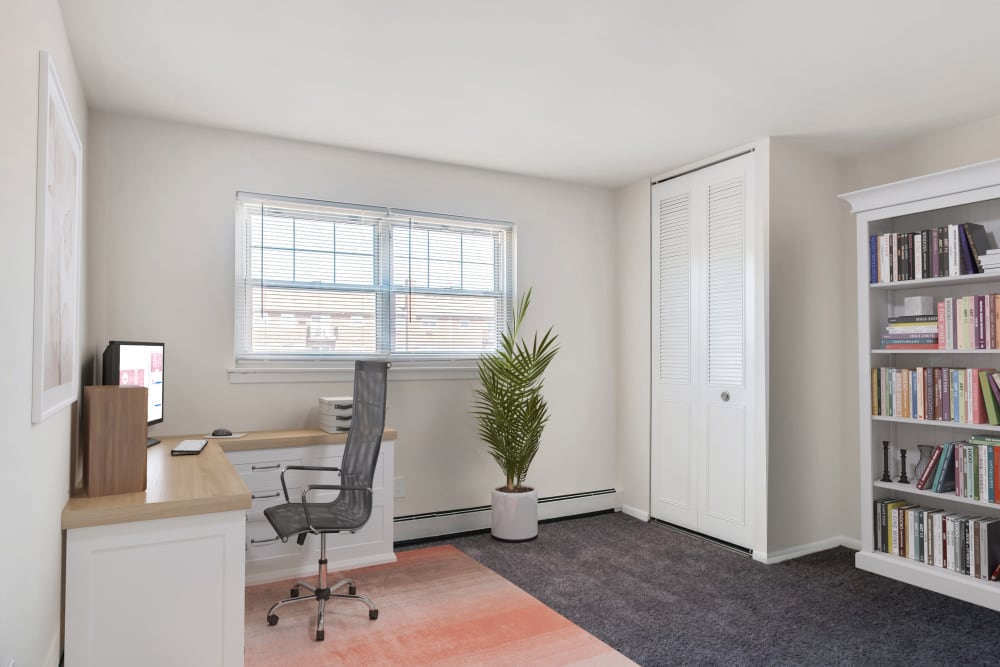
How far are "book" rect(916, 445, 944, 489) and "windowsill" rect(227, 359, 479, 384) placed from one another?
280cm

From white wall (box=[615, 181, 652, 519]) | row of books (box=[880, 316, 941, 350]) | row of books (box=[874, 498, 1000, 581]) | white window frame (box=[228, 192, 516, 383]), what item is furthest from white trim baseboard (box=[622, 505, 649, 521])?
row of books (box=[880, 316, 941, 350])

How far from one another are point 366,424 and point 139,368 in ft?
3.78

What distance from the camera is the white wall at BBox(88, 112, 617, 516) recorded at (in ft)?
11.9

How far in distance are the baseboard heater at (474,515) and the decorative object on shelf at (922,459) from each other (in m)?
2.16

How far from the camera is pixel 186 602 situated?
2137 millimetres


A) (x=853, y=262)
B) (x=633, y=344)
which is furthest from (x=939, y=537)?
(x=633, y=344)

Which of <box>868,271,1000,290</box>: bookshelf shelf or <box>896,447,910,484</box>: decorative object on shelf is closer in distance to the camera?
<box>868,271,1000,290</box>: bookshelf shelf

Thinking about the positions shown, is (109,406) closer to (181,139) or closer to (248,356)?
(248,356)

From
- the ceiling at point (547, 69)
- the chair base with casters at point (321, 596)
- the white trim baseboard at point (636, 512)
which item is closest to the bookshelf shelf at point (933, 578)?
the white trim baseboard at point (636, 512)

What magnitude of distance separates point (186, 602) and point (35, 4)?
193 cm

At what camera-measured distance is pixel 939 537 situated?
3486mm

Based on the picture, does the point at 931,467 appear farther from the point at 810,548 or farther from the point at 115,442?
the point at 115,442

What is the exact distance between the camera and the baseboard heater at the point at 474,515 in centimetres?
435

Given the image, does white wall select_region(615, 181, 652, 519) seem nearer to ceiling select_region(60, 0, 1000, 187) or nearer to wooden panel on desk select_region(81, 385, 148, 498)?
ceiling select_region(60, 0, 1000, 187)
